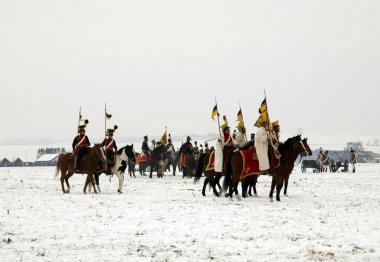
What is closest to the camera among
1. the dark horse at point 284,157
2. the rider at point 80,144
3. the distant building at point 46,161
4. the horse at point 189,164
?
the dark horse at point 284,157

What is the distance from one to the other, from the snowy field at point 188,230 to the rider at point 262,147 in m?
1.12

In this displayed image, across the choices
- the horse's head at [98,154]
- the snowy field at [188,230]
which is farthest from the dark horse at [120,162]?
the snowy field at [188,230]

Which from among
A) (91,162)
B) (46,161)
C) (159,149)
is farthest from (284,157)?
(46,161)

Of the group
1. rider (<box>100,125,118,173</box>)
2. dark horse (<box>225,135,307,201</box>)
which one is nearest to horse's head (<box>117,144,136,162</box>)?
rider (<box>100,125,118,173</box>)

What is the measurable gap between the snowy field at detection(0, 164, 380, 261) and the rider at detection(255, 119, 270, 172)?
3.68 feet

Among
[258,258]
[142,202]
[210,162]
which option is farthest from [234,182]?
[258,258]

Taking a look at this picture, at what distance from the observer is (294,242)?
10.2 meters

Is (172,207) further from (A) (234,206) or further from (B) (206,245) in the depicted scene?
(B) (206,245)

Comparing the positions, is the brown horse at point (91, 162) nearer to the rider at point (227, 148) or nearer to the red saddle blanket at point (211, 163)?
the red saddle blanket at point (211, 163)

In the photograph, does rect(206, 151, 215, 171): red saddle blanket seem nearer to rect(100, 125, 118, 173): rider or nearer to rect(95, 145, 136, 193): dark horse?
rect(95, 145, 136, 193): dark horse

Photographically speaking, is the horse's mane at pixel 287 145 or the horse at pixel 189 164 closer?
the horse's mane at pixel 287 145

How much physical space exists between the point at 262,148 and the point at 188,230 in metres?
7.02

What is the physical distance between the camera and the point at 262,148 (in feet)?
59.0

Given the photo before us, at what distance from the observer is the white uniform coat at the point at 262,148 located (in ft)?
58.3
